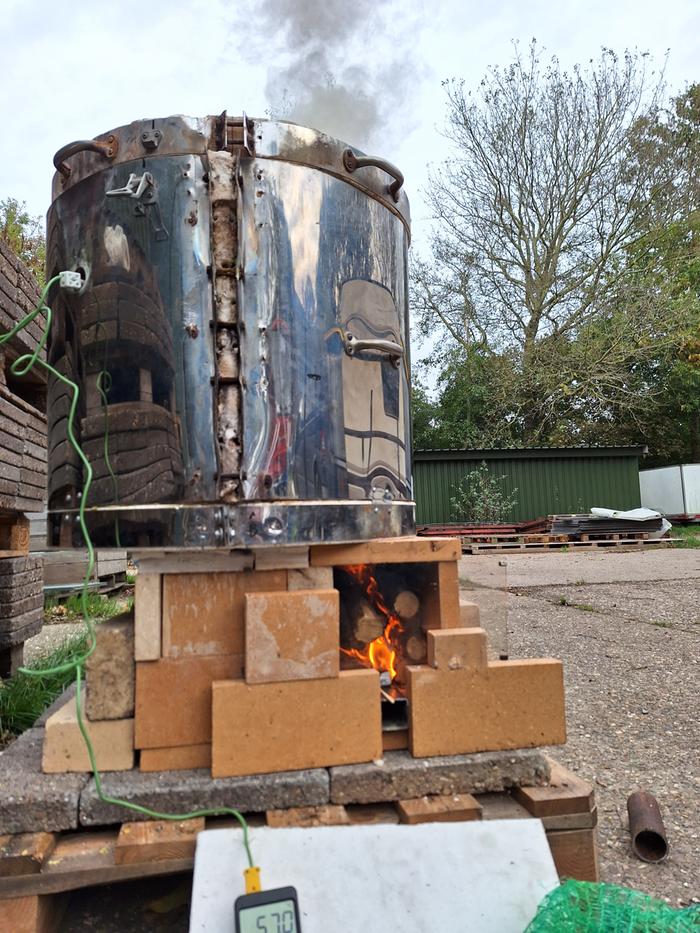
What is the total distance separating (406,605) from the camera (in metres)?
2.23

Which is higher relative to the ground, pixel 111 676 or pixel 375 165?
pixel 375 165

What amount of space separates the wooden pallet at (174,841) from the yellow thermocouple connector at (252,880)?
6.2 inches

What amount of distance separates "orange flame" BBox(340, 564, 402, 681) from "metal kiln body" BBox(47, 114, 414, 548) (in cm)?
29

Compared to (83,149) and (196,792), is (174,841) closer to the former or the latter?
(196,792)

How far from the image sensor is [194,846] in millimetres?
1573

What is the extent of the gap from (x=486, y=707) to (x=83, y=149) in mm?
1966

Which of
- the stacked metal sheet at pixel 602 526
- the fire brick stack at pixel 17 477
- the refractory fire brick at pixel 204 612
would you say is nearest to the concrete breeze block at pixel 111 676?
the refractory fire brick at pixel 204 612

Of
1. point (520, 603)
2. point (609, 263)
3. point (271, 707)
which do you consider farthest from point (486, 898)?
point (609, 263)

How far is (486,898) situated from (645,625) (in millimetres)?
4158

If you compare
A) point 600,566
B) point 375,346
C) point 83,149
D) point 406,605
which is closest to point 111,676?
point 406,605

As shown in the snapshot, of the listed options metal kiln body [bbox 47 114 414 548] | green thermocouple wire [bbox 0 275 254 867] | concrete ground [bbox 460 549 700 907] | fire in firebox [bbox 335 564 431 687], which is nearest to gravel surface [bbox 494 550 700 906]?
concrete ground [bbox 460 549 700 907]

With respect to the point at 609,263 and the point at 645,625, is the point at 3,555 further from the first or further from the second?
the point at 609,263

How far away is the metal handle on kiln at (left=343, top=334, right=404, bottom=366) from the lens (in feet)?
6.47

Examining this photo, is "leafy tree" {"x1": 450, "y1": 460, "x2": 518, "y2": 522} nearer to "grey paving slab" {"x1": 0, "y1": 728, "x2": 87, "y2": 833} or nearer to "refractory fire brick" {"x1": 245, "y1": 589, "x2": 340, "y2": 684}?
"refractory fire brick" {"x1": 245, "y1": 589, "x2": 340, "y2": 684}
